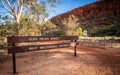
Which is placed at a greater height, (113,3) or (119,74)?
(113,3)

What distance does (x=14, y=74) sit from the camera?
557 centimetres

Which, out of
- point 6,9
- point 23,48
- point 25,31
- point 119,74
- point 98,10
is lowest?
point 119,74

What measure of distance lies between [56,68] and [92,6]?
7557cm

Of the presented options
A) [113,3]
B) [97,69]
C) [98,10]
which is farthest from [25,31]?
[113,3]

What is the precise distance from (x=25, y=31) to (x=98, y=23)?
39.9 meters

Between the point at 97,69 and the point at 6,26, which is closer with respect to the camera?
the point at 97,69

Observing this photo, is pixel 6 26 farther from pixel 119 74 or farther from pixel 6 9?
pixel 119 74

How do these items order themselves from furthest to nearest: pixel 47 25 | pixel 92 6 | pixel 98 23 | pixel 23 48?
Result: 1. pixel 92 6
2. pixel 98 23
3. pixel 47 25
4. pixel 23 48

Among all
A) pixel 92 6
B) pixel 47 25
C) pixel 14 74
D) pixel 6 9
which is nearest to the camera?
pixel 14 74

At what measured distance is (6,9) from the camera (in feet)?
42.4

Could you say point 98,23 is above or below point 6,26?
above

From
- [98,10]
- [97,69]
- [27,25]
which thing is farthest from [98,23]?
[97,69]

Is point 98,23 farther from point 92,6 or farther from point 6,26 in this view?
point 6,26

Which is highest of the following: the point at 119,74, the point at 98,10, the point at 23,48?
the point at 98,10
